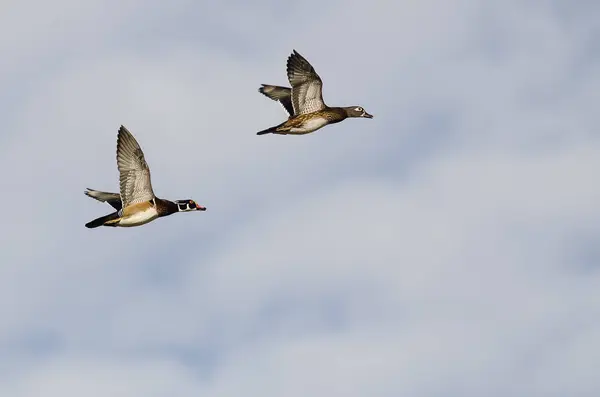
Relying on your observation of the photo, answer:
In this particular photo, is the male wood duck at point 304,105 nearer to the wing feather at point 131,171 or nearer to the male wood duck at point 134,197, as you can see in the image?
the male wood duck at point 134,197

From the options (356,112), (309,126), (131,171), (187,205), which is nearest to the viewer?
(131,171)

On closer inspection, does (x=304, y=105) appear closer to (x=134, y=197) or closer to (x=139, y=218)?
(x=139, y=218)

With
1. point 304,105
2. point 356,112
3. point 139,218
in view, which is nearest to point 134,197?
point 139,218

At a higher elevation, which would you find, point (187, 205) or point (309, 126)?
point (309, 126)

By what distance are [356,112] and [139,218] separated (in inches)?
650

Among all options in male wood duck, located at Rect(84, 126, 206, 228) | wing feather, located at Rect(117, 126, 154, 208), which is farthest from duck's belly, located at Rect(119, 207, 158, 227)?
wing feather, located at Rect(117, 126, 154, 208)

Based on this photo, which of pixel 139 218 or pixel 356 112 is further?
pixel 356 112

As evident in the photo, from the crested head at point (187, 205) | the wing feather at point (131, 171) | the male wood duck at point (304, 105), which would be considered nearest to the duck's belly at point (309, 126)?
the male wood duck at point (304, 105)

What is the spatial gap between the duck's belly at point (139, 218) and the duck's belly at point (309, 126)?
35.6 feet

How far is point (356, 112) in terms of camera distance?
61875 mm

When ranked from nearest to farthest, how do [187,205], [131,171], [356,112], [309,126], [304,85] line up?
1. [131,171]
2. [187,205]
3. [304,85]
4. [309,126]
5. [356,112]

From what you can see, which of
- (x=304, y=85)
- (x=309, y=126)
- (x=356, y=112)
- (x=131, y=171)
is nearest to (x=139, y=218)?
(x=131, y=171)

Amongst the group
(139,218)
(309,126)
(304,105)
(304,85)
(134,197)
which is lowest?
(139,218)

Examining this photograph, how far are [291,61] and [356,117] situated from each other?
6433 mm
